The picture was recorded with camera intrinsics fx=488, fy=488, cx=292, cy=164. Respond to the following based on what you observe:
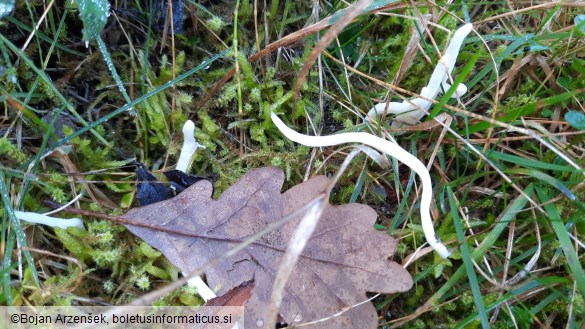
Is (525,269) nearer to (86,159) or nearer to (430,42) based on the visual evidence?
(430,42)

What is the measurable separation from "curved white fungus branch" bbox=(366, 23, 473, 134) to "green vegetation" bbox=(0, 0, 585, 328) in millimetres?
60

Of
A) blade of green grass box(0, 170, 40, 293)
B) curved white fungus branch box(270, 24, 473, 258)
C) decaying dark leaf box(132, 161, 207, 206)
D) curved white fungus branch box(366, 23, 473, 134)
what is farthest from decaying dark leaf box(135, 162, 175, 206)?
curved white fungus branch box(366, 23, 473, 134)

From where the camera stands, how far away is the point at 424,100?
6.11 feet

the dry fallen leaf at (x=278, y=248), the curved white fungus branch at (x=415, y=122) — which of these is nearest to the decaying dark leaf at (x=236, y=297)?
the dry fallen leaf at (x=278, y=248)

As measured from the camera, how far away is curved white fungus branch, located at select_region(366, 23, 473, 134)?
1.76 meters

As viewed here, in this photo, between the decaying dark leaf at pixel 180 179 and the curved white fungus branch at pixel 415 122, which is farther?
the decaying dark leaf at pixel 180 179

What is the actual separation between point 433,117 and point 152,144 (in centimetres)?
110

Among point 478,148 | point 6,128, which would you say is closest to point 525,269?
point 478,148

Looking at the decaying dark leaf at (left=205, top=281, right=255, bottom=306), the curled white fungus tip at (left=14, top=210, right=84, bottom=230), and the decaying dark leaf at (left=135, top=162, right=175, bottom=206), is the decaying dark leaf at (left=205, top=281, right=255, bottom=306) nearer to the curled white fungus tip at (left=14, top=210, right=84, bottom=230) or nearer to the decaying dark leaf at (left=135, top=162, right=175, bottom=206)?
the decaying dark leaf at (left=135, top=162, right=175, bottom=206)

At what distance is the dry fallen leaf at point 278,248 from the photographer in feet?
5.28

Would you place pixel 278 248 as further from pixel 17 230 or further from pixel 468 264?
pixel 17 230

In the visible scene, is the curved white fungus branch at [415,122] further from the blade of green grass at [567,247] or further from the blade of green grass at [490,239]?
the blade of green grass at [567,247]

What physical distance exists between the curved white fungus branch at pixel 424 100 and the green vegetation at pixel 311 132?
0.20 feet

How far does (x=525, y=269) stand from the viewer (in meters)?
1.72
